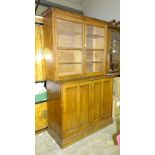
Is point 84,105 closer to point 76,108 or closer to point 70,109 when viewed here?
point 76,108

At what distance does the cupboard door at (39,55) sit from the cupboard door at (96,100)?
901 millimetres

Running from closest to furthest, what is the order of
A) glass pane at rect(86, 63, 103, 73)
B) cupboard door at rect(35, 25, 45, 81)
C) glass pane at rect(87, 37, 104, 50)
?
cupboard door at rect(35, 25, 45, 81), glass pane at rect(86, 63, 103, 73), glass pane at rect(87, 37, 104, 50)

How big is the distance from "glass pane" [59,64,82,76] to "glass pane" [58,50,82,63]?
83 mm

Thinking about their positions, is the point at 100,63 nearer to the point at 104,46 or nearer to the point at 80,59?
the point at 104,46

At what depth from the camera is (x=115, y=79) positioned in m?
2.98

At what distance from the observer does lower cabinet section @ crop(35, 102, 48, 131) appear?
8.26 ft

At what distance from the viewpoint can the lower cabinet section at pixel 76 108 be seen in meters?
2.16

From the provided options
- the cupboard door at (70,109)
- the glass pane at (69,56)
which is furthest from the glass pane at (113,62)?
the cupboard door at (70,109)

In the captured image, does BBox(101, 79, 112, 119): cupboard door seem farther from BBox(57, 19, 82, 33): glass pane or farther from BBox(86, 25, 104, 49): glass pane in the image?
BBox(57, 19, 82, 33): glass pane

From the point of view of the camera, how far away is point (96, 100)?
8.50 ft

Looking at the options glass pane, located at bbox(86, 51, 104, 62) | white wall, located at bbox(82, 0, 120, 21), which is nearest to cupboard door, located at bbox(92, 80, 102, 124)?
glass pane, located at bbox(86, 51, 104, 62)

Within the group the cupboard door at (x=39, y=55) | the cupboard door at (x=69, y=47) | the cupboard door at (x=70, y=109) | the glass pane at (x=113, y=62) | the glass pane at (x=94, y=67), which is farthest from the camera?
the glass pane at (x=113, y=62)

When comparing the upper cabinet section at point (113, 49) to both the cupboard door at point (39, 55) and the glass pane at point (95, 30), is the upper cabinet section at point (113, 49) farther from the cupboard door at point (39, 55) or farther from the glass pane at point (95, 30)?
the cupboard door at point (39, 55)
